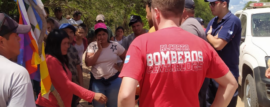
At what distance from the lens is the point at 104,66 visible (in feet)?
13.3

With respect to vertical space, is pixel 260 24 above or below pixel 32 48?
below

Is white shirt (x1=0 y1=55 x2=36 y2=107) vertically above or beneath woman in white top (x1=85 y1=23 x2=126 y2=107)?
above

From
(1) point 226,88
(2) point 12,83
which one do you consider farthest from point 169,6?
(2) point 12,83

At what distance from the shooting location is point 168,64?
1.67 m

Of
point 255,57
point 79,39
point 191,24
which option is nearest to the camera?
point 191,24

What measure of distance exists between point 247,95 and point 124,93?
4428mm

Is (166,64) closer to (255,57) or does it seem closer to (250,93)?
(255,57)

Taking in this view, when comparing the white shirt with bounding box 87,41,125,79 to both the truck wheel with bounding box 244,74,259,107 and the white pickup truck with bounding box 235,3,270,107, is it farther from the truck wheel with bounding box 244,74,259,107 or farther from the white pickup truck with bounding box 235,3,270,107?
the truck wheel with bounding box 244,74,259,107

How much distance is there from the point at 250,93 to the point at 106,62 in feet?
9.18

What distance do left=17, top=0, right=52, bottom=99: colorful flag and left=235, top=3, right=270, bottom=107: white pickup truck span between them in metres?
3.52

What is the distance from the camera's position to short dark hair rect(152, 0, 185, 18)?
170cm

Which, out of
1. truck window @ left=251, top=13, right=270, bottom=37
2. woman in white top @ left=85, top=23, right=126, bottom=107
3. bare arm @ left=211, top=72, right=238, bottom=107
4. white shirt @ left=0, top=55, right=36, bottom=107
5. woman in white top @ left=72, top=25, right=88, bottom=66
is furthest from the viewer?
truck window @ left=251, top=13, right=270, bottom=37

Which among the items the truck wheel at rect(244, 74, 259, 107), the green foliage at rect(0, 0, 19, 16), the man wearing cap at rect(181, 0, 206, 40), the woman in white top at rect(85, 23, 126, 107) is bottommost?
the truck wheel at rect(244, 74, 259, 107)

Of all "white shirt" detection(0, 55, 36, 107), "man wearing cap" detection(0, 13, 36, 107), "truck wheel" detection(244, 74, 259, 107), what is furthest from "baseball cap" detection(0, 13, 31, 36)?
"truck wheel" detection(244, 74, 259, 107)
